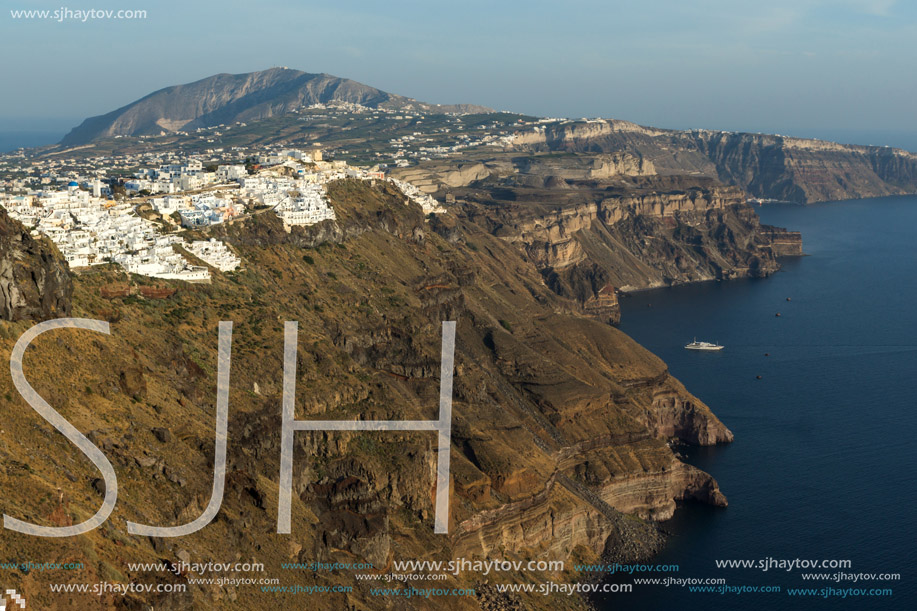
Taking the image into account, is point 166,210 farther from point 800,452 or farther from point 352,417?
point 800,452

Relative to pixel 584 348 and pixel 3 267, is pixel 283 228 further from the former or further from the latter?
pixel 3 267

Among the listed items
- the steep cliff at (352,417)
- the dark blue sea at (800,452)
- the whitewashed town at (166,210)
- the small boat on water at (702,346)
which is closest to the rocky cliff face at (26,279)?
the steep cliff at (352,417)

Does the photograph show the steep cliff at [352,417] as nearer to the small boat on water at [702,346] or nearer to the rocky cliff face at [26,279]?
the rocky cliff face at [26,279]

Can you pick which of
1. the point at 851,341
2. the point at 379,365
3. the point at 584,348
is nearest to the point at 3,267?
the point at 379,365

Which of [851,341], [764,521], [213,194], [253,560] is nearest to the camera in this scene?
[253,560]

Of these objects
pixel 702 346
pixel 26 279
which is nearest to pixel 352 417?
pixel 26 279

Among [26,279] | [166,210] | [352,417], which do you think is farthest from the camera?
[166,210]
